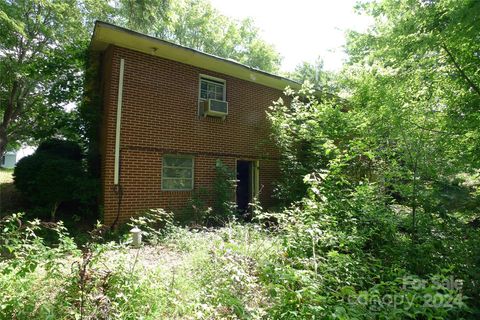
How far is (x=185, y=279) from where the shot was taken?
390cm

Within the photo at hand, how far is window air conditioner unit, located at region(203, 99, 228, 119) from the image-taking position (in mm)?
8989

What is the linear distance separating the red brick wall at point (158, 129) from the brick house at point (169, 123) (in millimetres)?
24

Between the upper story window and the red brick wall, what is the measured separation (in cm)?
15

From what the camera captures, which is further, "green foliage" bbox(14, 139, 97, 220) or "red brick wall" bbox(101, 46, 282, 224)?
"red brick wall" bbox(101, 46, 282, 224)

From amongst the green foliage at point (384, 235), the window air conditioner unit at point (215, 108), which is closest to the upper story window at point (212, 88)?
the window air conditioner unit at point (215, 108)

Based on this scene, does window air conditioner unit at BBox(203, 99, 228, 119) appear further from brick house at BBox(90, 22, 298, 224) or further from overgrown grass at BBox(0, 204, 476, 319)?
overgrown grass at BBox(0, 204, 476, 319)

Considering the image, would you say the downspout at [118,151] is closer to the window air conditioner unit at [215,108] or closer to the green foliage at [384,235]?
the window air conditioner unit at [215,108]

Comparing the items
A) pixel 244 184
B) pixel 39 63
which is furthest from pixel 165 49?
pixel 244 184

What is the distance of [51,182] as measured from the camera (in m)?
7.10

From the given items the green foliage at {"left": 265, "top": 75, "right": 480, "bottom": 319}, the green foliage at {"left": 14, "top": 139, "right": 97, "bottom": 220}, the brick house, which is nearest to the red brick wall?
the brick house

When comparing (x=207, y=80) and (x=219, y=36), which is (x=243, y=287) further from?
(x=219, y=36)

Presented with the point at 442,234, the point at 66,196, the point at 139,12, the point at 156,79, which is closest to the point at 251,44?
the point at 139,12

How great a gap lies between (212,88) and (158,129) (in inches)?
95.8

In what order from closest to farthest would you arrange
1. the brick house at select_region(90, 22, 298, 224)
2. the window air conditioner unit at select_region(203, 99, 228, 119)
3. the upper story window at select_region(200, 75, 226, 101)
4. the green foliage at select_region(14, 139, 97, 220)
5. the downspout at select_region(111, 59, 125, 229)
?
the green foliage at select_region(14, 139, 97, 220)
the downspout at select_region(111, 59, 125, 229)
the brick house at select_region(90, 22, 298, 224)
the window air conditioner unit at select_region(203, 99, 228, 119)
the upper story window at select_region(200, 75, 226, 101)
